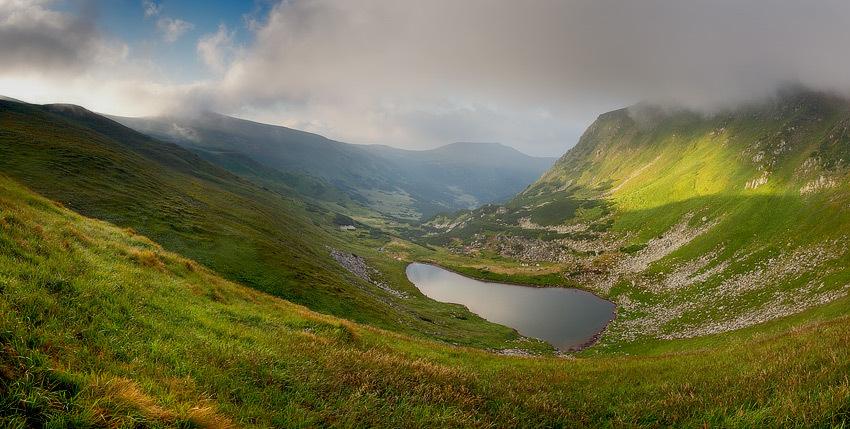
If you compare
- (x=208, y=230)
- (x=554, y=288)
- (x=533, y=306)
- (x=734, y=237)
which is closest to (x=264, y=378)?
(x=208, y=230)

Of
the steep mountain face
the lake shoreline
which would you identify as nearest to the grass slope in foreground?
the lake shoreline

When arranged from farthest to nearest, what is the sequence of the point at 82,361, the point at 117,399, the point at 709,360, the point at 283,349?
1. the point at 709,360
2. the point at 283,349
3. the point at 82,361
4. the point at 117,399

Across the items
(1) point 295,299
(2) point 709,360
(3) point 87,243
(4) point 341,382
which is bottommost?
(1) point 295,299

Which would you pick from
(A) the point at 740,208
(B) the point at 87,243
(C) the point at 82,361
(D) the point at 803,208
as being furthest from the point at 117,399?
(A) the point at 740,208

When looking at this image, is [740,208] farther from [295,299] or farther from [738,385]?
[738,385]

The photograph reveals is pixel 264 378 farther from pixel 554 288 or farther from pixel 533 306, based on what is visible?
pixel 554 288

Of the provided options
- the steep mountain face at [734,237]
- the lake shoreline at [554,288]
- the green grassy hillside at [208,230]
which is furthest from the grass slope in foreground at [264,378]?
the steep mountain face at [734,237]

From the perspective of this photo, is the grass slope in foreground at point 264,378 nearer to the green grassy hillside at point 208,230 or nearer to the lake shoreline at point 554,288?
the green grassy hillside at point 208,230

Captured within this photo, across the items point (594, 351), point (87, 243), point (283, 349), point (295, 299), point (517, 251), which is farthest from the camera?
point (517, 251)
